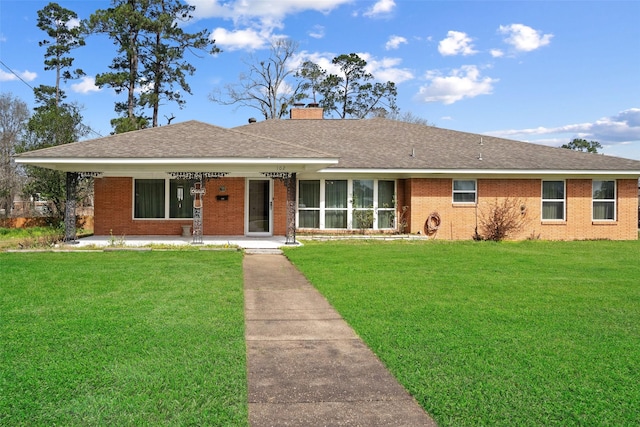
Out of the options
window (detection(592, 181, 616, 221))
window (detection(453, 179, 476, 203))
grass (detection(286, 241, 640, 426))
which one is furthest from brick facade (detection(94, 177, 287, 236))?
window (detection(592, 181, 616, 221))

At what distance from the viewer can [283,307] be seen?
7.35 m

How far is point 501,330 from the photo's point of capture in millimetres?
5992

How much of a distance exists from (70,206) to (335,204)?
343 inches

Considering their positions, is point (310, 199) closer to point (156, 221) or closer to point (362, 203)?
point (362, 203)

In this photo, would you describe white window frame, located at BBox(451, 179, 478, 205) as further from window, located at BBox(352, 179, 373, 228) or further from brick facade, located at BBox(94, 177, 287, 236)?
brick facade, located at BBox(94, 177, 287, 236)

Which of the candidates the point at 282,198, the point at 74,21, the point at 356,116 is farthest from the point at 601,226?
the point at 74,21

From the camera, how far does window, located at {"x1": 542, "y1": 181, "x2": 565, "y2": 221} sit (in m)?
18.7

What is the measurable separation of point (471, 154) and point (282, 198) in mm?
7614

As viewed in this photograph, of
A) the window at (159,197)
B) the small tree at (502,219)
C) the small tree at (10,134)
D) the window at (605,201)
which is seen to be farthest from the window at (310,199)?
the small tree at (10,134)

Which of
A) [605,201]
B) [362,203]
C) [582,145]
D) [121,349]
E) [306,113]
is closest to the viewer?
[121,349]

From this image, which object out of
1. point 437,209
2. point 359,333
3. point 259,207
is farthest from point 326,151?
point 359,333

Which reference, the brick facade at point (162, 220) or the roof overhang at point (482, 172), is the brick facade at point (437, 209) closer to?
the brick facade at point (162, 220)

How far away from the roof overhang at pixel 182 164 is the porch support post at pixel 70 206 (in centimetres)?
27

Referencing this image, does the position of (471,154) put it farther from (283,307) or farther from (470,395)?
(470,395)
